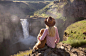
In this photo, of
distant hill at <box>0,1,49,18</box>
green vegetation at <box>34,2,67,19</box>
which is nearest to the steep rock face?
green vegetation at <box>34,2,67,19</box>

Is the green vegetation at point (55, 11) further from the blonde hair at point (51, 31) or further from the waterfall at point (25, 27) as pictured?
the blonde hair at point (51, 31)

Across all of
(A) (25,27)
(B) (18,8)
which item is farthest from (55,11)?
(B) (18,8)

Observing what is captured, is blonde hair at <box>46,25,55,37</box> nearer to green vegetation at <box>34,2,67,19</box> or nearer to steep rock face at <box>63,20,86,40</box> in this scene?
steep rock face at <box>63,20,86,40</box>

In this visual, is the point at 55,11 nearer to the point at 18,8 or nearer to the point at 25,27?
the point at 25,27

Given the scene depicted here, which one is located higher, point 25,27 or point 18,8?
point 18,8

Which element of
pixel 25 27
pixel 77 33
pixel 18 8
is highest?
pixel 18 8

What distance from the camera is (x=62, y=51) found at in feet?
11.7

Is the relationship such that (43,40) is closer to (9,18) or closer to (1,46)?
(1,46)

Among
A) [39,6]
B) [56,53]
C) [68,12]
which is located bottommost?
[56,53]

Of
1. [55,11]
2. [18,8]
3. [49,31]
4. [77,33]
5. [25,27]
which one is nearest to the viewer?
[49,31]

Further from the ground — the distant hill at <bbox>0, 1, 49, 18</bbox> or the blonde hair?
the distant hill at <bbox>0, 1, 49, 18</bbox>

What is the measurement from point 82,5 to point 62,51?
21.9 metres

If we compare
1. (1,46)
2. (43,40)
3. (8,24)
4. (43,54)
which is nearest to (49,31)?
(43,40)

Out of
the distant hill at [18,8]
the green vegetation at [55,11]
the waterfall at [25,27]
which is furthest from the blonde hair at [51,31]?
the distant hill at [18,8]
